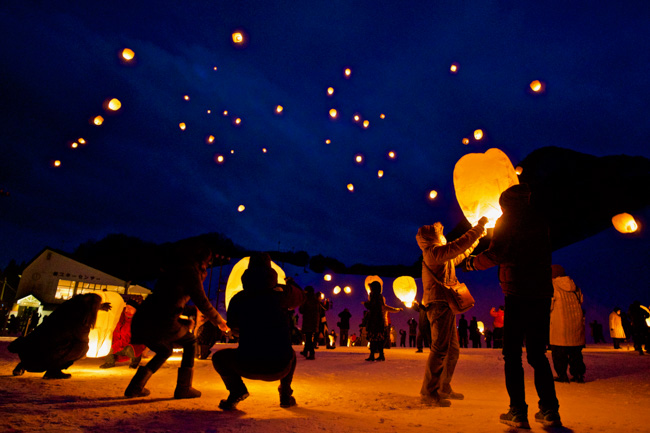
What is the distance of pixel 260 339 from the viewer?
263cm

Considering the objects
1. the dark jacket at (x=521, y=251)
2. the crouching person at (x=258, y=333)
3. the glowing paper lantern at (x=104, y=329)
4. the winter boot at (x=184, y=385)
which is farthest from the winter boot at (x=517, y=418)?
the glowing paper lantern at (x=104, y=329)

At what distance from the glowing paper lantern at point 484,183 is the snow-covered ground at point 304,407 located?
173cm

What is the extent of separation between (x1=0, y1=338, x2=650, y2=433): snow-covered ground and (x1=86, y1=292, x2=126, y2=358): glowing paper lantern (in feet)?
1.17

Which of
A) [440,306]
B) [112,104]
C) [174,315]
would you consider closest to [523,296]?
[440,306]

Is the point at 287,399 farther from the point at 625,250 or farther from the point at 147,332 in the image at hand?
the point at 625,250

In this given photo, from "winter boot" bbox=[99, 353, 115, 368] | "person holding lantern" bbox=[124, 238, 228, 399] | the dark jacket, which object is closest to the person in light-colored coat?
the dark jacket

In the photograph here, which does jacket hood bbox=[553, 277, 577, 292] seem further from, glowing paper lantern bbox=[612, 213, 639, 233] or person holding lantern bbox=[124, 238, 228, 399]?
glowing paper lantern bbox=[612, 213, 639, 233]

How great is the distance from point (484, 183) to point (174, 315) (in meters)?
3.17

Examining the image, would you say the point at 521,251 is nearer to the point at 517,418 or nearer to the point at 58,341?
the point at 517,418

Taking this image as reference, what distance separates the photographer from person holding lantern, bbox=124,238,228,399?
126 inches

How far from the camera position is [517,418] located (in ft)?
7.97

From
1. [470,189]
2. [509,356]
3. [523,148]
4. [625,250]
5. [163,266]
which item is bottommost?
[509,356]

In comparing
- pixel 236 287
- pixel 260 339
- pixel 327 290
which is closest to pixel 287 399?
pixel 260 339

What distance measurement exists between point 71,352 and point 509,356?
474 cm
